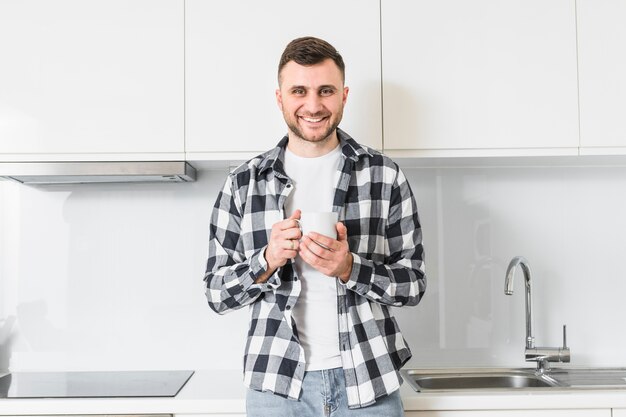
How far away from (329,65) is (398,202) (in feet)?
1.32

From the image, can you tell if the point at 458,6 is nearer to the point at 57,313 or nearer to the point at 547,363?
the point at 547,363

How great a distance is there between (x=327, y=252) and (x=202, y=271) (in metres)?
0.97

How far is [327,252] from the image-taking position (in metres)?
1.35

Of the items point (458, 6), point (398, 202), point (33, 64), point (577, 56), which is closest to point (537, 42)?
point (577, 56)

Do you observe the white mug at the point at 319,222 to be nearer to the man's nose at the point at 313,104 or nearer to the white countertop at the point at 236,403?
the man's nose at the point at 313,104

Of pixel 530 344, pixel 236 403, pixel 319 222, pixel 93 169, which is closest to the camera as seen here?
pixel 319 222

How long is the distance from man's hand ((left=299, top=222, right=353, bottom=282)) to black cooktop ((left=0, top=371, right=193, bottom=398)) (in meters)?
0.67

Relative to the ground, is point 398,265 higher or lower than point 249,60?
lower

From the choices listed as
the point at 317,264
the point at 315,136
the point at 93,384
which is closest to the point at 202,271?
the point at 93,384

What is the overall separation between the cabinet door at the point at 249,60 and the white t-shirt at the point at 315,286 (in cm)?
31

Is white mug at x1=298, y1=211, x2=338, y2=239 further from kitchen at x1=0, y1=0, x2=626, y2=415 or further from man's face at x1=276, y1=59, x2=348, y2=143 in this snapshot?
kitchen at x1=0, y1=0, x2=626, y2=415

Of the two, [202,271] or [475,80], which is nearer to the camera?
[475,80]

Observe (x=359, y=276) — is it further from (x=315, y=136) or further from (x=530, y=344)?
(x=530, y=344)

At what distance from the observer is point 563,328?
2.15 meters
